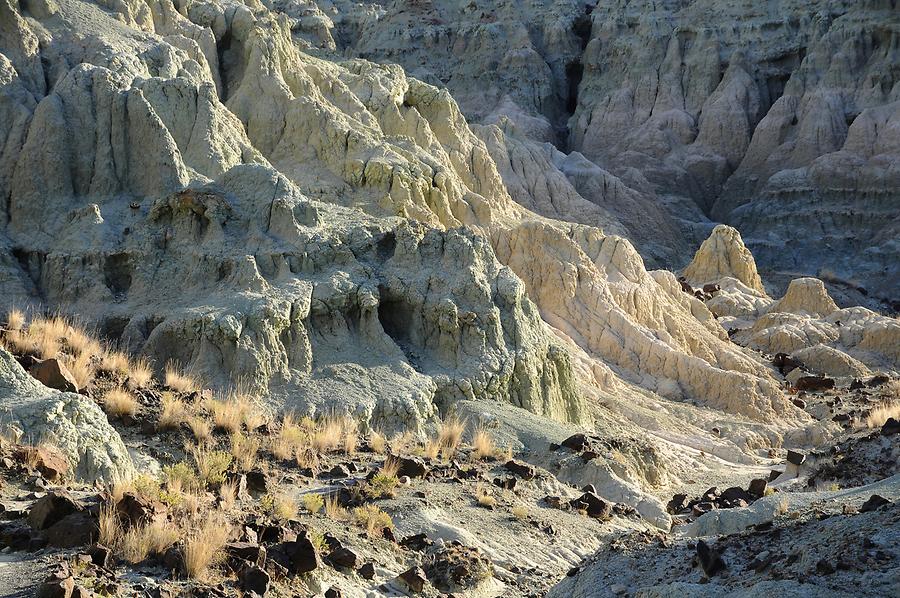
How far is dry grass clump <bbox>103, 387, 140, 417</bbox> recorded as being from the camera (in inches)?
461

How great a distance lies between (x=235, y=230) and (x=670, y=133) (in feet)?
185

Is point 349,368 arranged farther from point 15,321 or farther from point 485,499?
point 15,321

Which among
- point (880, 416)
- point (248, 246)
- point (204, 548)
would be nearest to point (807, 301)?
point (880, 416)

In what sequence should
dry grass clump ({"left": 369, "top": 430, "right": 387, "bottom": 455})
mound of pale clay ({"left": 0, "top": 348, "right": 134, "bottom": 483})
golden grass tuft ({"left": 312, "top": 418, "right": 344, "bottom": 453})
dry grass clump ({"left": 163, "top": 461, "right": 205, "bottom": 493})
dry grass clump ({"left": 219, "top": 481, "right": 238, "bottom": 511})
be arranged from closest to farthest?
dry grass clump ({"left": 219, "top": 481, "right": 238, "bottom": 511}) → dry grass clump ({"left": 163, "top": 461, "right": 205, "bottom": 493}) → mound of pale clay ({"left": 0, "top": 348, "right": 134, "bottom": 483}) → golden grass tuft ({"left": 312, "top": 418, "right": 344, "bottom": 453}) → dry grass clump ({"left": 369, "top": 430, "right": 387, "bottom": 455})

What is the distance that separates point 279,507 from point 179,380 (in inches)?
203

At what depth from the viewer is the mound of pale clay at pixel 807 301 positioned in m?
41.0

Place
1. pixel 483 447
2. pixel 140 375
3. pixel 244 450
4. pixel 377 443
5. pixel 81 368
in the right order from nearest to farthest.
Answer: pixel 244 450 → pixel 81 368 → pixel 140 375 → pixel 377 443 → pixel 483 447

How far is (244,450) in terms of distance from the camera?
11.7m

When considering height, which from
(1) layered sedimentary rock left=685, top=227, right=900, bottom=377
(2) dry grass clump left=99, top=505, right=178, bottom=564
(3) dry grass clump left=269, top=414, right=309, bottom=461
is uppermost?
(1) layered sedimentary rock left=685, top=227, right=900, bottom=377

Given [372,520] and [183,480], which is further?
[372,520]

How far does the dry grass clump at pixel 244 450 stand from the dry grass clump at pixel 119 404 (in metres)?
1.19

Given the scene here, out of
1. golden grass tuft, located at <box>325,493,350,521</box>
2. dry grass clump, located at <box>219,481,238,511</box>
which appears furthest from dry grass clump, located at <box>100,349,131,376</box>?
golden grass tuft, located at <box>325,493,350,521</box>

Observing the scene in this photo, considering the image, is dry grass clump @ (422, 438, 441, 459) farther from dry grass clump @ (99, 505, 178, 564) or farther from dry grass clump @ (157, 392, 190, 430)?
dry grass clump @ (99, 505, 178, 564)

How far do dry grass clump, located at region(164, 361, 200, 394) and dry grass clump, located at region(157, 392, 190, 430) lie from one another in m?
1.02
